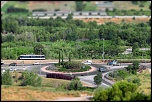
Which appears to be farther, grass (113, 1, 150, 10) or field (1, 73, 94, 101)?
grass (113, 1, 150, 10)

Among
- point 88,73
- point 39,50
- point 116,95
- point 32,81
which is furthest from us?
point 39,50

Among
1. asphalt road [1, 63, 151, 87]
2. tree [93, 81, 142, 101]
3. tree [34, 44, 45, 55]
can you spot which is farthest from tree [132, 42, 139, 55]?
tree [93, 81, 142, 101]

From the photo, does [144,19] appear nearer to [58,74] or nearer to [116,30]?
[116,30]

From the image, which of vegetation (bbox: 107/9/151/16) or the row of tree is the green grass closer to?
vegetation (bbox: 107/9/151/16)

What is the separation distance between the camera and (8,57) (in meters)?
51.0

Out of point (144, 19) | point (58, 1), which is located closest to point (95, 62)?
point (144, 19)

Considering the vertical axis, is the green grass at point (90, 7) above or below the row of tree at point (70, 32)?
above

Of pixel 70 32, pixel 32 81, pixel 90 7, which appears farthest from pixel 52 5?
pixel 32 81

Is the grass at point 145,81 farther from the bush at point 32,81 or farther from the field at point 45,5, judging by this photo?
the field at point 45,5

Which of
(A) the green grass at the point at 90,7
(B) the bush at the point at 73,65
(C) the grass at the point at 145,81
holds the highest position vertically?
(A) the green grass at the point at 90,7

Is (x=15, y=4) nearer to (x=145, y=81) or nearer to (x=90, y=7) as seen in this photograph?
(x=90, y=7)

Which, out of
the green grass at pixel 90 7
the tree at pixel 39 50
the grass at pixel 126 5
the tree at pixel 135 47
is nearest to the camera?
the tree at pixel 39 50

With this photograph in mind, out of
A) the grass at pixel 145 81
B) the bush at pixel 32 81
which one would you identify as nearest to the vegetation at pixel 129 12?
the grass at pixel 145 81

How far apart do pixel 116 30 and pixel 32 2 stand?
42945mm
